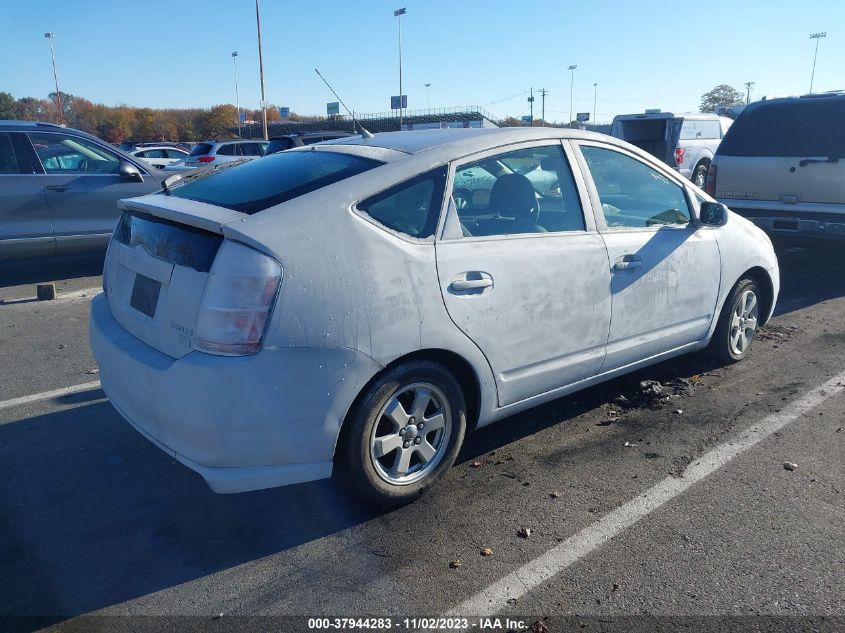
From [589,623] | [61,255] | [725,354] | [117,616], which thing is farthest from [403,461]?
[61,255]

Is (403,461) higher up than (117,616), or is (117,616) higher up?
(403,461)

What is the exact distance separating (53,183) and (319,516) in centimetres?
652

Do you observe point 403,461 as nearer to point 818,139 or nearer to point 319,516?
point 319,516

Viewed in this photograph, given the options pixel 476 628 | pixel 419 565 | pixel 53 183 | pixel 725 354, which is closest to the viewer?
pixel 476 628

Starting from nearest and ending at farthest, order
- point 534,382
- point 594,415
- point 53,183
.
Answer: point 534,382
point 594,415
point 53,183

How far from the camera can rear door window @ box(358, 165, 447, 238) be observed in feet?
10.6

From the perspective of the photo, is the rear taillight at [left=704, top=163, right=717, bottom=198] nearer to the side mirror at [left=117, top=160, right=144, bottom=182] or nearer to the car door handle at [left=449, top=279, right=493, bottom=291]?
the car door handle at [left=449, top=279, right=493, bottom=291]

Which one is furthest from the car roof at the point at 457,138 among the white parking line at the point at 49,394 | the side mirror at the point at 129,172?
the side mirror at the point at 129,172

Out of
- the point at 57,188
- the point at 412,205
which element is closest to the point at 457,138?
the point at 412,205

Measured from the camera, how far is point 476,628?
8.66 ft

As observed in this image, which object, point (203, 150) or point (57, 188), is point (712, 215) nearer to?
point (57, 188)

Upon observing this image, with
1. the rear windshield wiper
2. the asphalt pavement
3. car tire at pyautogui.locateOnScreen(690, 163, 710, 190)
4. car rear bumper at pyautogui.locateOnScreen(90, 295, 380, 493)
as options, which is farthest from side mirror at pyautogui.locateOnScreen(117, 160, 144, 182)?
car tire at pyautogui.locateOnScreen(690, 163, 710, 190)

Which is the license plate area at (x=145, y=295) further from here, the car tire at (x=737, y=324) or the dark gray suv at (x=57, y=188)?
the dark gray suv at (x=57, y=188)

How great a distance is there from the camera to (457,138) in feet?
12.3
